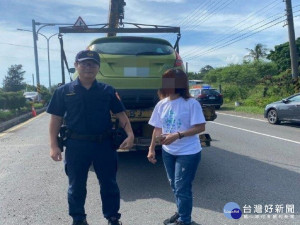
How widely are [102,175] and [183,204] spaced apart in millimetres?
872

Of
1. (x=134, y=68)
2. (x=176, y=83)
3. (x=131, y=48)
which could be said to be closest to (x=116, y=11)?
(x=131, y=48)

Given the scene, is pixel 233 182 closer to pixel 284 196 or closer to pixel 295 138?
pixel 284 196

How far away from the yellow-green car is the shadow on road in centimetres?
120

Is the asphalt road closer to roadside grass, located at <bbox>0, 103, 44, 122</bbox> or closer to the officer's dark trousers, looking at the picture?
the officer's dark trousers

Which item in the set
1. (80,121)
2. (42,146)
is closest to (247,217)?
(80,121)

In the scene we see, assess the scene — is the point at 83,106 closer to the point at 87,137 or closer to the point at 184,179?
the point at 87,137

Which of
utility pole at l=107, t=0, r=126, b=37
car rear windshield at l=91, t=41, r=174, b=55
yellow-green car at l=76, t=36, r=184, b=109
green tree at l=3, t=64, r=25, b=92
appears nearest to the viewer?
yellow-green car at l=76, t=36, r=184, b=109

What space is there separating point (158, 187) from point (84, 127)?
201 cm

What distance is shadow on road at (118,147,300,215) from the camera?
4273mm

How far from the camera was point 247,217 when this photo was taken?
148 inches

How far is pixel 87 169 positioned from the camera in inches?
131

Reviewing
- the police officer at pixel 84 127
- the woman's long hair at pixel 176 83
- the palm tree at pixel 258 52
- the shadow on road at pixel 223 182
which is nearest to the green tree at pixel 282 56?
the palm tree at pixel 258 52

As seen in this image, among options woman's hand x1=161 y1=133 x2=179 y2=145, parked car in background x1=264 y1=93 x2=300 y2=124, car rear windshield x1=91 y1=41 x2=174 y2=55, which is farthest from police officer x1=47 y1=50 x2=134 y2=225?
parked car in background x1=264 y1=93 x2=300 y2=124

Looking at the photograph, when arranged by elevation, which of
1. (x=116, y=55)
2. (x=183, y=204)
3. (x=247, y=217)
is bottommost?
(x=247, y=217)
